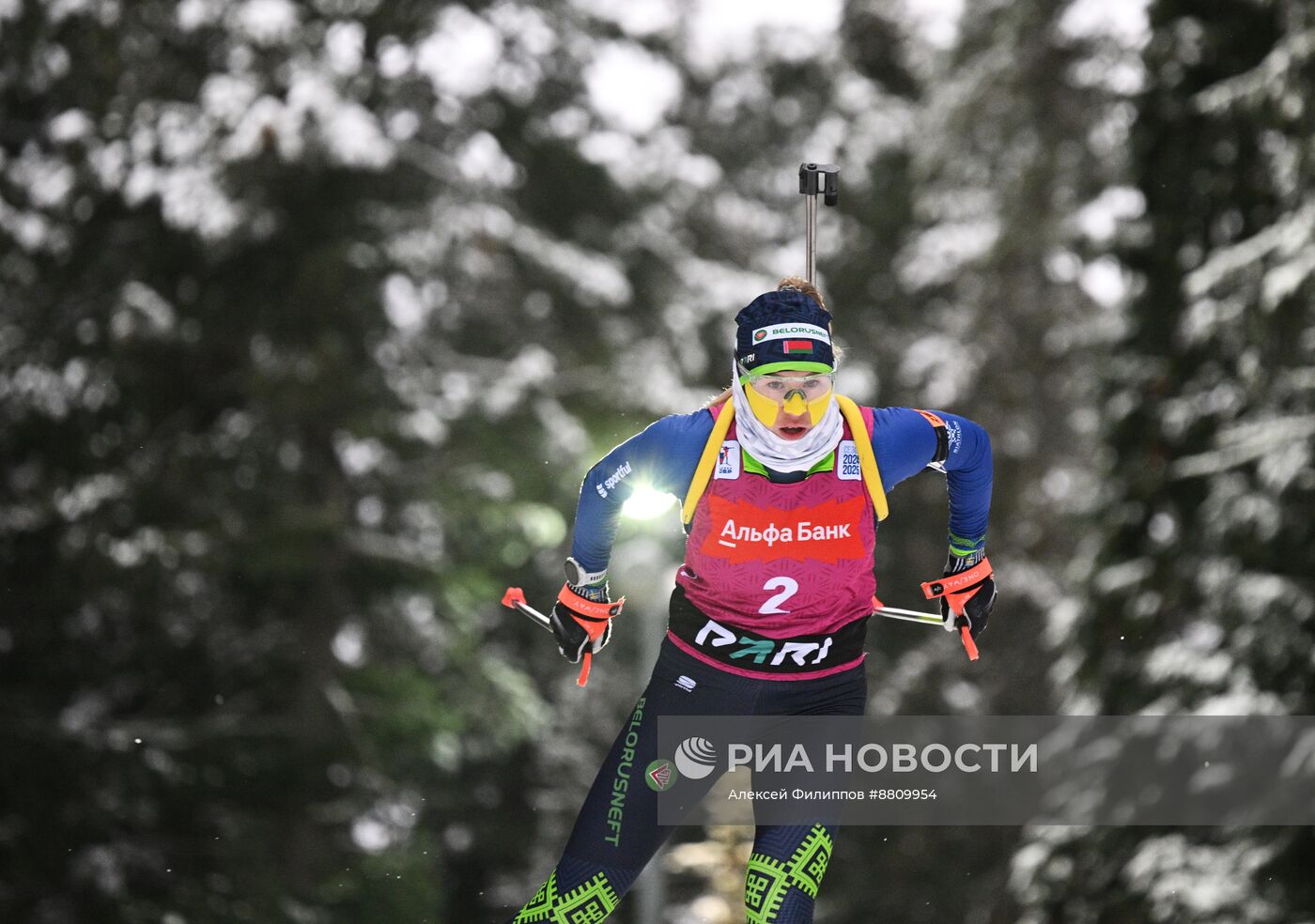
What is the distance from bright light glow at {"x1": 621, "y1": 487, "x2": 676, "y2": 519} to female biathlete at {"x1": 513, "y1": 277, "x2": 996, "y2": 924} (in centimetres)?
4

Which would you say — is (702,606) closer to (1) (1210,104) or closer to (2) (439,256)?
(1) (1210,104)

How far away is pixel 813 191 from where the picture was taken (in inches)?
183

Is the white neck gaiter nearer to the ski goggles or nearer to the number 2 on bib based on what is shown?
the ski goggles

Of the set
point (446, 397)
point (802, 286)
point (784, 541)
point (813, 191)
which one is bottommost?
point (784, 541)

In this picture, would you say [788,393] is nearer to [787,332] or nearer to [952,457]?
[787,332]

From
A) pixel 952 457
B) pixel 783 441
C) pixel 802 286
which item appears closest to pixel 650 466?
pixel 783 441

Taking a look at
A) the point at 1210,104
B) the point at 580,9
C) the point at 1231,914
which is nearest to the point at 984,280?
the point at 580,9

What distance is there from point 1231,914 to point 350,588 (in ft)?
26.3

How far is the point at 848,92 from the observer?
2075 centimetres

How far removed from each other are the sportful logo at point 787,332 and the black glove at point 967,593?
85 centimetres

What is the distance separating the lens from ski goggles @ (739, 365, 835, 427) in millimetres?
4234

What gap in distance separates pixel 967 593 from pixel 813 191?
1.25 meters

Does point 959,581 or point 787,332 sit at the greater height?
point 787,332

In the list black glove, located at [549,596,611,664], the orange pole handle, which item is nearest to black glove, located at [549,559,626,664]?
black glove, located at [549,596,611,664]
